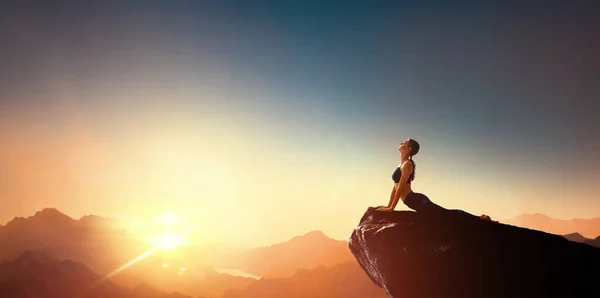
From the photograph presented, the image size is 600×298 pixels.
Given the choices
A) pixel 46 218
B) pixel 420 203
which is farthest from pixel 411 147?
pixel 46 218

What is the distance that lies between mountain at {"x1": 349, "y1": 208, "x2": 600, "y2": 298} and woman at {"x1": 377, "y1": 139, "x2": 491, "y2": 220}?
0.23m

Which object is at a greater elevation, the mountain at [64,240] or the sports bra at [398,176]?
the mountain at [64,240]

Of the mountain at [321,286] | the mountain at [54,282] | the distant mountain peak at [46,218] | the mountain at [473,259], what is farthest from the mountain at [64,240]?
the mountain at [473,259]

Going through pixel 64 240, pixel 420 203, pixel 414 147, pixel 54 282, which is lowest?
pixel 420 203

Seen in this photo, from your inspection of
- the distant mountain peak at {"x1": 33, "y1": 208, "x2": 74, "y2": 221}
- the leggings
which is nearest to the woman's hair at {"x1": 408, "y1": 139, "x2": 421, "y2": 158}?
the leggings

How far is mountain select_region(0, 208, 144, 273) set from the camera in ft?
431

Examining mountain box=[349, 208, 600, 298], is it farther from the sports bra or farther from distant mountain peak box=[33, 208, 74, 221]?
distant mountain peak box=[33, 208, 74, 221]

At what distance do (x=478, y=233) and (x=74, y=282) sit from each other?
95900mm

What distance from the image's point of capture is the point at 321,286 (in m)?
99.3

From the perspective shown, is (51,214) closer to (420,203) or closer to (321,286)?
(321,286)

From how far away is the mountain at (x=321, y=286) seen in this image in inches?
3703

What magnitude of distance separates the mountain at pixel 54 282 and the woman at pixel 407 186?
88.8 meters

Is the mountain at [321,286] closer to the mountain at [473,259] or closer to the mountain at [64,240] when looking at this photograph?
the mountain at [64,240]

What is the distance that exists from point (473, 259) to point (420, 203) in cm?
184
